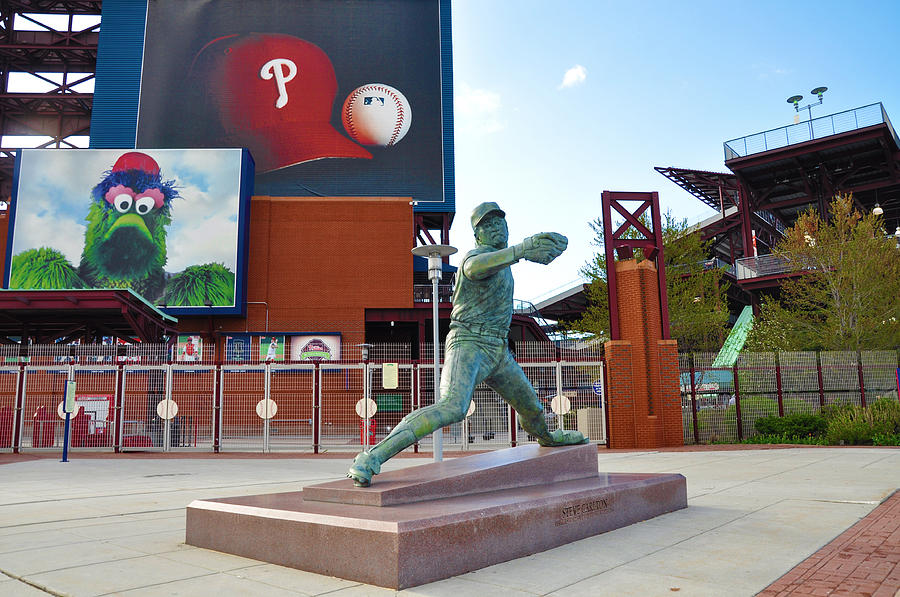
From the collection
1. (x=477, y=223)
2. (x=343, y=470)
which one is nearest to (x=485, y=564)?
(x=477, y=223)

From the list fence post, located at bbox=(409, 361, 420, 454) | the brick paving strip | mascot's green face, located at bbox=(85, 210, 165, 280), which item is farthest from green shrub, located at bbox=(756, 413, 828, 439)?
mascot's green face, located at bbox=(85, 210, 165, 280)

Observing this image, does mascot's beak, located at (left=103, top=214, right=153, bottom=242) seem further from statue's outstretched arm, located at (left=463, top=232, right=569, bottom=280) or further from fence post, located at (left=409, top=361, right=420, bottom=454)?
statue's outstretched arm, located at (left=463, top=232, right=569, bottom=280)

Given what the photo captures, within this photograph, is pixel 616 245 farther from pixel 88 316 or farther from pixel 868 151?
pixel 868 151

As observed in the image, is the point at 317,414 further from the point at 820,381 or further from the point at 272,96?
the point at 272,96

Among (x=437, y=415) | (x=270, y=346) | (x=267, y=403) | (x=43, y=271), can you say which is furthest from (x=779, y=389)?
(x=43, y=271)

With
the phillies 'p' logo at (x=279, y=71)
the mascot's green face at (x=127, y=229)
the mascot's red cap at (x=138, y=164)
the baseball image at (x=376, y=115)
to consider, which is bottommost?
the mascot's green face at (x=127, y=229)

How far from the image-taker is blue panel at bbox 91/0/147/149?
3944 cm

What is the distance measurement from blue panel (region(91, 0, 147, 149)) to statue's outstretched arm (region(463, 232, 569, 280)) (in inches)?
1569

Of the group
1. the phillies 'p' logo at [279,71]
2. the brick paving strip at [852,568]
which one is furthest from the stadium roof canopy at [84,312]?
the brick paving strip at [852,568]

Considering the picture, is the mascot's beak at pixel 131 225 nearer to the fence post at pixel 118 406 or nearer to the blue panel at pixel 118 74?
the blue panel at pixel 118 74

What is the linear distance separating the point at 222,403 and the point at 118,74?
30.7 metres

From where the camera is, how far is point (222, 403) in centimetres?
1866

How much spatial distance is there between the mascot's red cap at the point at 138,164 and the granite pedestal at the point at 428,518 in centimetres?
3215

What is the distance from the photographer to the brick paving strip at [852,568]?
368cm
